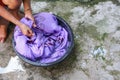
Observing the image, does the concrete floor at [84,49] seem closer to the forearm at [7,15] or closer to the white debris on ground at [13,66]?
the white debris on ground at [13,66]

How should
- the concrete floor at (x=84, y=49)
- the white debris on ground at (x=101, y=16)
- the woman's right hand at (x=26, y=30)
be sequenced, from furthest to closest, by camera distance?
the white debris on ground at (x=101, y=16)
the concrete floor at (x=84, y=49)
the woman's right hand at (x=26, y=30)

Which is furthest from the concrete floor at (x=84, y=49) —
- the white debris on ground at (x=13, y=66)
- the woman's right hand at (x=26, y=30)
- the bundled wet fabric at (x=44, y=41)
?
the woman's right hand at (x=26, y=30)

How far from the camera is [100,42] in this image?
2449 mm

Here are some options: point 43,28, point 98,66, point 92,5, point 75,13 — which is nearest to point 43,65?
point 43,28

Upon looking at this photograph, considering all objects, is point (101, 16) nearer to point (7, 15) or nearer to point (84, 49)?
point (84, 49)

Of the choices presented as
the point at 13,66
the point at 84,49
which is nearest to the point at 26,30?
the point at 13,66

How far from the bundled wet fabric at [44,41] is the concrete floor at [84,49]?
0.59 feet

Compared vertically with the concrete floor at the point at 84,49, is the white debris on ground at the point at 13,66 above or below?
below

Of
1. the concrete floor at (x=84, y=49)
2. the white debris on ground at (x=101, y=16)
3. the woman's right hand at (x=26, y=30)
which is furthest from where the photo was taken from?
the white debris on ground at (x=101, y=16)

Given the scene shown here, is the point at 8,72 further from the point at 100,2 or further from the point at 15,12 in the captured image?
the point at 100,2

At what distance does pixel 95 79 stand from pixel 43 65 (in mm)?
476

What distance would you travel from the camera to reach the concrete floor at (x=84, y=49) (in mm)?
2262

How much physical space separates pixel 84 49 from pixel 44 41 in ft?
1.37

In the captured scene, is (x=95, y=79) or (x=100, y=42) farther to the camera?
(x=100, y=42)
